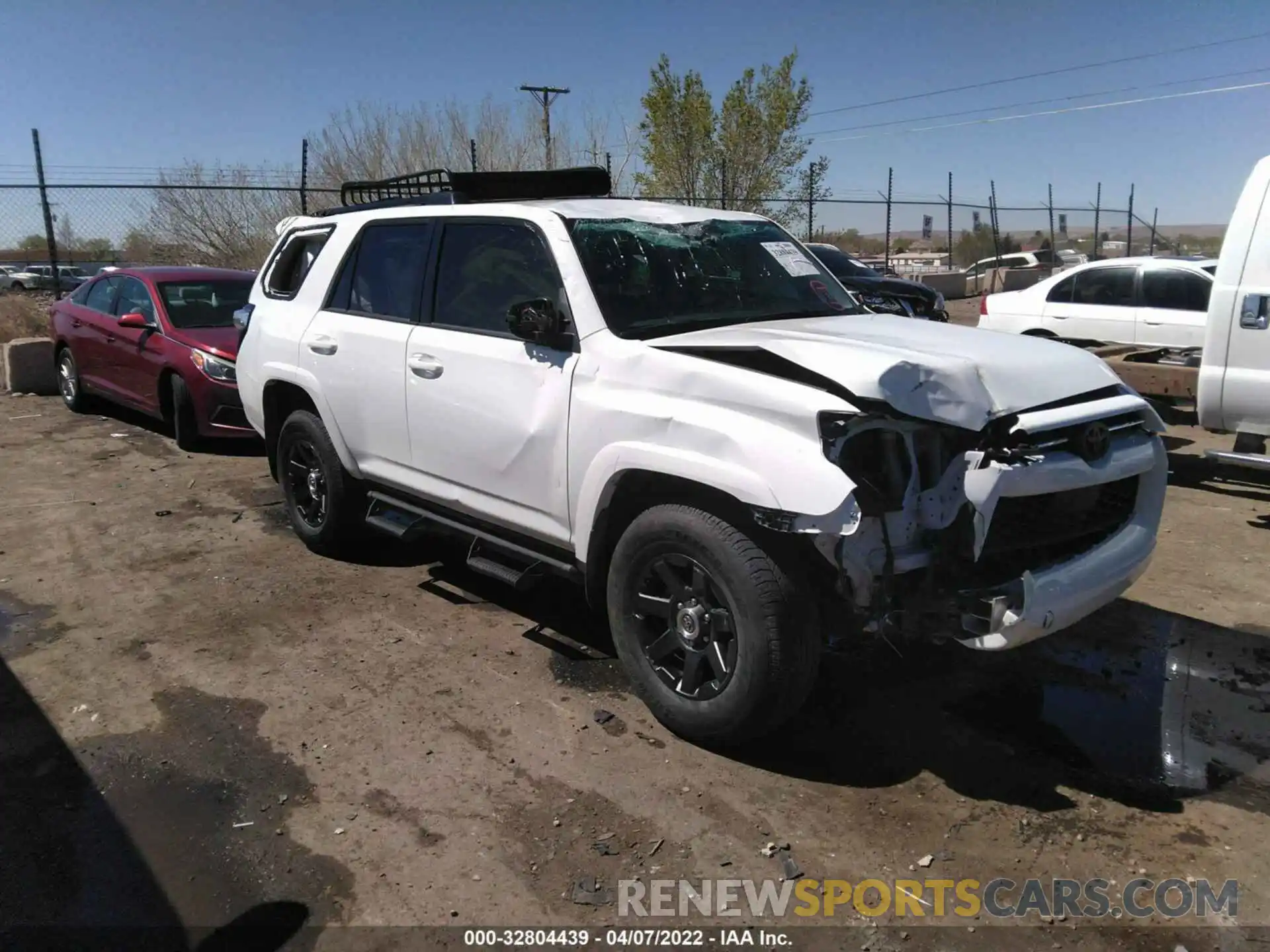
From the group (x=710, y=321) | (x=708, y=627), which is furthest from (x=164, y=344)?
(x=708, y=627)

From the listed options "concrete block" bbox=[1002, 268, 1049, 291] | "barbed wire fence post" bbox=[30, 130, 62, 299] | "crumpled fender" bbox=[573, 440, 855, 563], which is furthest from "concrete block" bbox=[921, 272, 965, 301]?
"crumpled fender" bbox=[573, 440, 855, 563]

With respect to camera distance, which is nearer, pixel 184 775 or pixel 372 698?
pixel 184 775

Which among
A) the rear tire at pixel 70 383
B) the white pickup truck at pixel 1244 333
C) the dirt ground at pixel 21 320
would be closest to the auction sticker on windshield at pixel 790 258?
the white pickup truck at pixel 1244 333

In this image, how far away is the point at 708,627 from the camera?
3.50m

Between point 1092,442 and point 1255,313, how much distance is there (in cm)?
357

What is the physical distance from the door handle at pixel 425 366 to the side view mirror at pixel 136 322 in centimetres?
527

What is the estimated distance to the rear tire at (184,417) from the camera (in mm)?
8352


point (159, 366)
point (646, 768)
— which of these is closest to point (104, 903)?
point (646, 768)

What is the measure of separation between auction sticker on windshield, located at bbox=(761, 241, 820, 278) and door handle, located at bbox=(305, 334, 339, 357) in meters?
2.38

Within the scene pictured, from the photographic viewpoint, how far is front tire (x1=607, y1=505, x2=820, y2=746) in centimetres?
323

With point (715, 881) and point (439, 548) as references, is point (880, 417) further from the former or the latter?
point (439, 548)

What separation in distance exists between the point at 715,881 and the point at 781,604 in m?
0.89

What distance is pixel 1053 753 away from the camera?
358cm

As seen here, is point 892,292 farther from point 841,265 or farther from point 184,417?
point 184,417
